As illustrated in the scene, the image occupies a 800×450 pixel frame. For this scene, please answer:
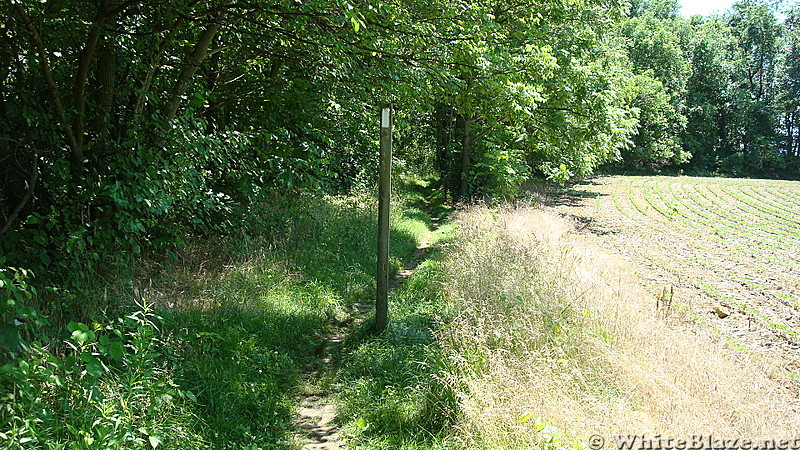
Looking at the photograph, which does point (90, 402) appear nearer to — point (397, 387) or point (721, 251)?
point (397, 387)

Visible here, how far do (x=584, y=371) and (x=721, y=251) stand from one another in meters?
10.5

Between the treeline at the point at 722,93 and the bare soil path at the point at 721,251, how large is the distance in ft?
74.0

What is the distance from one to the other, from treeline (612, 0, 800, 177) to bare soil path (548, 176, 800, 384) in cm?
2257

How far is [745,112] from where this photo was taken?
53.4 meters

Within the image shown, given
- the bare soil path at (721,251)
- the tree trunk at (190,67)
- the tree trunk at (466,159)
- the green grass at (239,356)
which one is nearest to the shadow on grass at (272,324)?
the green grass at (239,356)

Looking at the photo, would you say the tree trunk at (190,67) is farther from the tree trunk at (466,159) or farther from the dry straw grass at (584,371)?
the tree trunk at (466,159)

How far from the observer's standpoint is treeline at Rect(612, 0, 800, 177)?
4788 cm

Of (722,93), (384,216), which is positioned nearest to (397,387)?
(384,216)

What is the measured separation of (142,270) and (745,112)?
6167 cm

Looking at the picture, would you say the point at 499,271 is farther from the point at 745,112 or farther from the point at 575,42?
the point at 745,112

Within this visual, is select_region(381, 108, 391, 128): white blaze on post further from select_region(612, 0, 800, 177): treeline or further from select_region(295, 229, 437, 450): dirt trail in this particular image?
select_region(612, 0, 800, 177): treeline

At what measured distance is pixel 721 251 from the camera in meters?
12.8

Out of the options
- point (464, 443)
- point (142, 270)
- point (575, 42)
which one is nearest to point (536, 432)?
point (464, 443)

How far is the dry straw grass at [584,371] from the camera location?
3533mm
